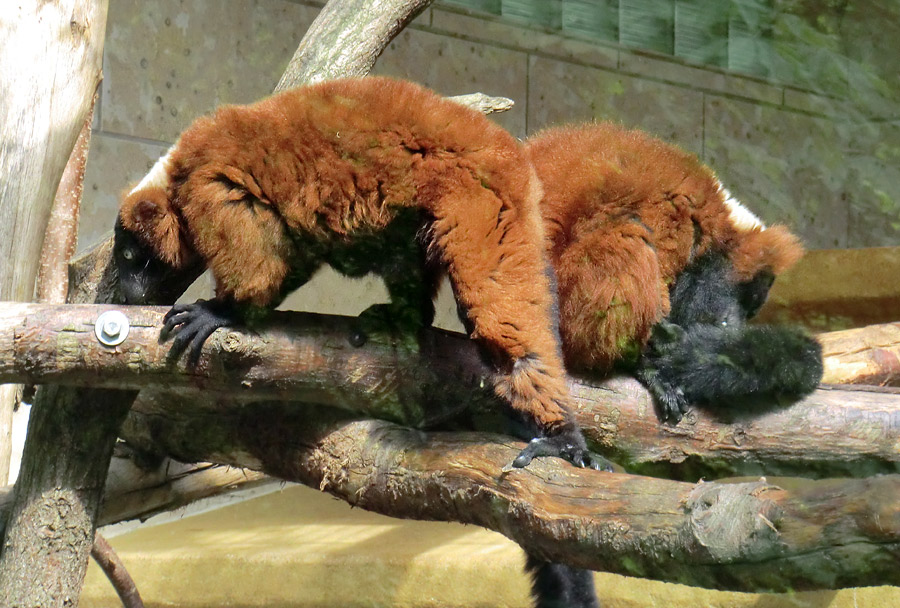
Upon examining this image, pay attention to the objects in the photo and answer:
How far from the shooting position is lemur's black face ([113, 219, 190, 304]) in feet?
9.62

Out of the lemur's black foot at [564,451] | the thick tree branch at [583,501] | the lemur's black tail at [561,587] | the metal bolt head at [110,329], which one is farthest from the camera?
the lemur's black tail at [561,587]

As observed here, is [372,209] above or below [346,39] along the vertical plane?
below

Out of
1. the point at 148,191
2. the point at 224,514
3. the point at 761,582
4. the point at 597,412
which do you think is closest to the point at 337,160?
the point at 148,191

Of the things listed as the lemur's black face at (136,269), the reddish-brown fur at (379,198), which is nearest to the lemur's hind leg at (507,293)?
the reddish-brown fur at (379,198)

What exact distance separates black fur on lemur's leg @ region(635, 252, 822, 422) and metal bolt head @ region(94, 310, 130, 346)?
1.65 m

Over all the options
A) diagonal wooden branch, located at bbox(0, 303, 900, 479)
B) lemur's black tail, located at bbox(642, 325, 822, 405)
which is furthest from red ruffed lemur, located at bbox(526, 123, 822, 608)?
diagonal wooden branch, located at bbox(0, 303, 900, 479)

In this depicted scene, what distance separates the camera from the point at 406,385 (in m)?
2.68

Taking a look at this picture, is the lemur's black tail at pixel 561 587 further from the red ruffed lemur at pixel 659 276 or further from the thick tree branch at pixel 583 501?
the thick tree branch at pixel 583 501

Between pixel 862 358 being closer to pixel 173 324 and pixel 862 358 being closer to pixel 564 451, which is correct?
pixel 564 451

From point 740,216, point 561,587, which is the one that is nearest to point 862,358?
point 740,216

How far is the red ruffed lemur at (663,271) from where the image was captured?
2.73 m

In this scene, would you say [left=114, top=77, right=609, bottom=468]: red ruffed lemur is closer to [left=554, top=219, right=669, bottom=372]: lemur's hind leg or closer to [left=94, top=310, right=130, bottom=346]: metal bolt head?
[left=94, top=310, right=130, bottom=346]: metal bolt head

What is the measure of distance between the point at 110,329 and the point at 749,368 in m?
1.99

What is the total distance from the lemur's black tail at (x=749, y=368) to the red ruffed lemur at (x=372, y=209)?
0.44m
